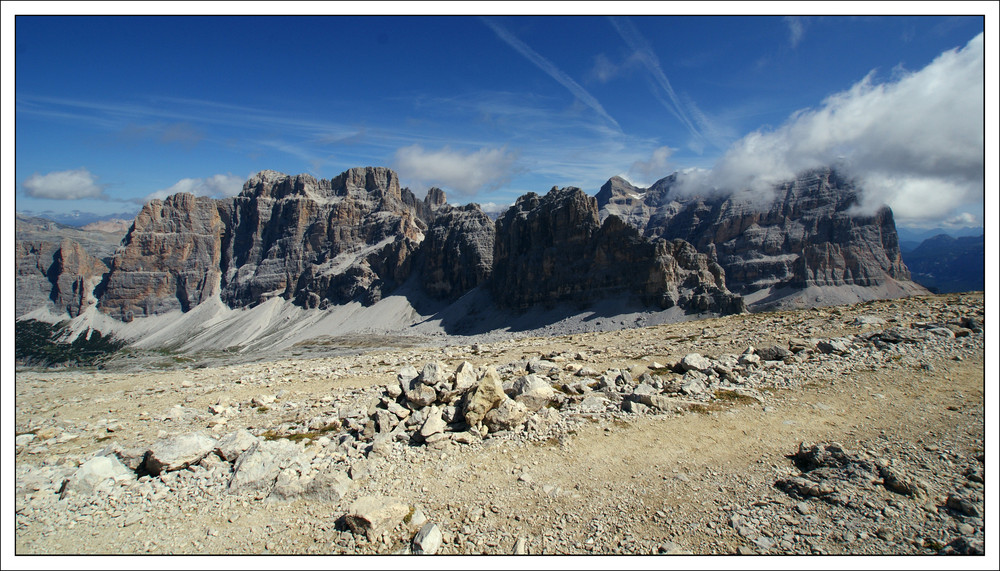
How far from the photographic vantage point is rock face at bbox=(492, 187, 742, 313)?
103 m

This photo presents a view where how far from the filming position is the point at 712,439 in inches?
448

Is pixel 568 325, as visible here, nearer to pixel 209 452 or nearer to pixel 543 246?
pixel 543 246

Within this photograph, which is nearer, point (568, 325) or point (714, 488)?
point (714, 488)

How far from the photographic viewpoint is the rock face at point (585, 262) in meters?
103

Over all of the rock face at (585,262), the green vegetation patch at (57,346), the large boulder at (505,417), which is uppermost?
the rock face at (585,262)

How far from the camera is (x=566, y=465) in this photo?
1051cm

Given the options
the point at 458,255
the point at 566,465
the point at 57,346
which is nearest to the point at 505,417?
the point at 566,465

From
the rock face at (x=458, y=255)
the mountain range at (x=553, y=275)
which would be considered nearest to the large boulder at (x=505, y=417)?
the mountain range at (x=553, y=275)

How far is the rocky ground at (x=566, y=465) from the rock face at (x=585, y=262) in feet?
274

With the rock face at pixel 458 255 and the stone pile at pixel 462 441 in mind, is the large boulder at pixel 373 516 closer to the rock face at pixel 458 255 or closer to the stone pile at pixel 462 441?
the stone pile at pixel 462 441

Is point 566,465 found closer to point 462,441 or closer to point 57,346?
point 462,441

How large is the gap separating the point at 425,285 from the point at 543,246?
54684mm

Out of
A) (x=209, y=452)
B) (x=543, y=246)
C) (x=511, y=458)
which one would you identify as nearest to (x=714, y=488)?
(x=511, y=458)

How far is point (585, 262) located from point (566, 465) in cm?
11490
